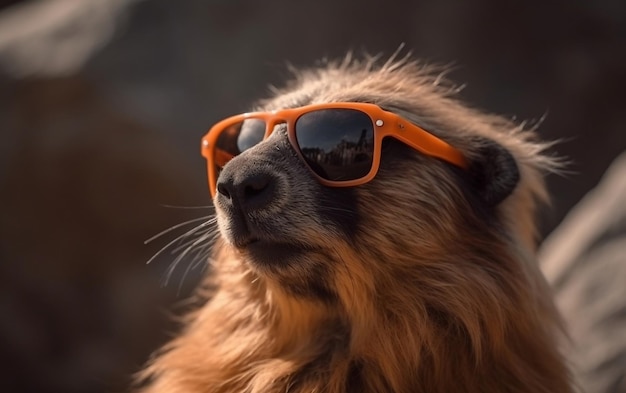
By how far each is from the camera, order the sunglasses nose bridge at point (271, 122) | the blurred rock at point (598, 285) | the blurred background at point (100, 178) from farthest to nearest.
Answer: the blurred background at point (100, 178)
the blurred rock at point (598, 285)
the sunglasses nose bridge at point (271, 122)

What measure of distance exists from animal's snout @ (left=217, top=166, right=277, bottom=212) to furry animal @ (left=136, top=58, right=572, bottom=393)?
1cm

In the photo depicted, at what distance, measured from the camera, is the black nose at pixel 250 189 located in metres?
3.00

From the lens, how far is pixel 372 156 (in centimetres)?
313

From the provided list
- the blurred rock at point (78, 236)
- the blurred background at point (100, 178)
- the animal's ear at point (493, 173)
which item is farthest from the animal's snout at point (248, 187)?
the blurred rock at point (78, 236)

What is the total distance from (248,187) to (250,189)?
0.04 ft

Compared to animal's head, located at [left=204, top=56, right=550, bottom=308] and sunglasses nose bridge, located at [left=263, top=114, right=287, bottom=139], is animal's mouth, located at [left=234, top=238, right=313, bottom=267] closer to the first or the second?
animal's head, located at [left=204, top=56, right=550, bottom=308]

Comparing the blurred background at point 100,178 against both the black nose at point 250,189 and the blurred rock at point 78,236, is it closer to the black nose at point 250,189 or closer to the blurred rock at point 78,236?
the blurred rock at point 78,236

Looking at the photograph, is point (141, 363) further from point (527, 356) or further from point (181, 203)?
point (527, 356)

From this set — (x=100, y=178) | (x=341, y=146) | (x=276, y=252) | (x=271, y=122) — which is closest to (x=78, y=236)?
(x=100, y=178)

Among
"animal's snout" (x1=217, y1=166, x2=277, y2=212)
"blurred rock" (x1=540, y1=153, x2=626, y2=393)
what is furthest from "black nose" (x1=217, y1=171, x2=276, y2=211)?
"blurred rock" (x1=540, y1=153, x2=626, y2=393)

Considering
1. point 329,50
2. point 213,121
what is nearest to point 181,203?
point 213,121

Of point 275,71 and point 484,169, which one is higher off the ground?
point 484,169

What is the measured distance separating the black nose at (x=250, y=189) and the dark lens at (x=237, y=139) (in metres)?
0.41

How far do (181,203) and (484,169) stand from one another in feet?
14.4
